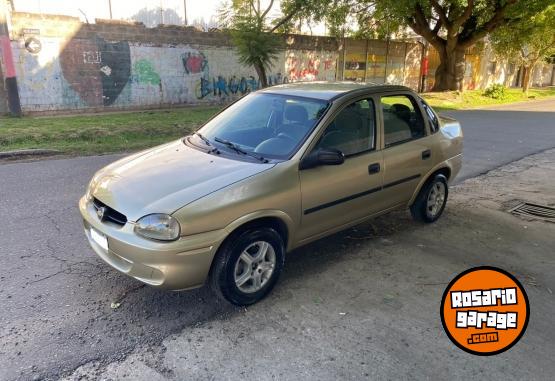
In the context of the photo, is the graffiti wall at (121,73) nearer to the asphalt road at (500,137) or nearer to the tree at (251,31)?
the tree at (251,31)

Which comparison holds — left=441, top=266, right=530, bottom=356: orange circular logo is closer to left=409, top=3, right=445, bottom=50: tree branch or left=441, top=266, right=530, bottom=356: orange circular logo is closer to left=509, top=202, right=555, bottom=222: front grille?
left=509, top=202, right=555, bottom=222: front grille

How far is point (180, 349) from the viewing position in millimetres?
2881

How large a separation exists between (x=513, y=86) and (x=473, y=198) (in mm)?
38092

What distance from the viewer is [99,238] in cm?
337

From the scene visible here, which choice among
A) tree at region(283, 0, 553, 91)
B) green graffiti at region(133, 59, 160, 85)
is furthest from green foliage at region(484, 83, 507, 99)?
green graffiti at region(133, 59, 160, 85)

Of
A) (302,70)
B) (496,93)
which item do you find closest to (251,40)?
(302,70)

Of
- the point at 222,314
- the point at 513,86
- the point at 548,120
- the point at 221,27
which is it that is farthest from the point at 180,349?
the point at 513,86

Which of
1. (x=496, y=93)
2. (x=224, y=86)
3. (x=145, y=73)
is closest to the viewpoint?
(x=145, y=73)

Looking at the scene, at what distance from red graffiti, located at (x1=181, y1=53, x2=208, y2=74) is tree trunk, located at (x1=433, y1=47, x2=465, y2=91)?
12.9 m

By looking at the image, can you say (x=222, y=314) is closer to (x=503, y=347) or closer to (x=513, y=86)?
(x=503, y=347)

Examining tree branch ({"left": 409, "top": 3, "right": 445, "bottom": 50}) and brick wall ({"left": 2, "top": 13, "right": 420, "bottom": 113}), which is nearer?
brick wall ({"left": 2, "top": 13, "right": 420, "bottom": 113})

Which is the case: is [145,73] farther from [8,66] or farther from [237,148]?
[237,148]

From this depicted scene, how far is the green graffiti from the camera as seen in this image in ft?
50.3

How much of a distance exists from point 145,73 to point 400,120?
1293 cm
